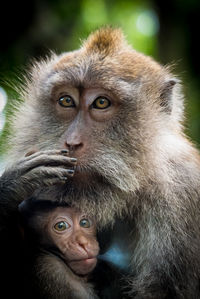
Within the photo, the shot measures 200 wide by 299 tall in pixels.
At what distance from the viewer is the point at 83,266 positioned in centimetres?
398

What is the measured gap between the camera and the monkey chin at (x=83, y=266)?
3986 mm

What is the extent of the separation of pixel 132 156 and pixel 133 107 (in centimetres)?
41

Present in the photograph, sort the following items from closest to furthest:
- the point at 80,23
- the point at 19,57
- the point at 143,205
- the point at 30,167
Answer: the point at 30,167
the point at 143,205
the point at 19,57
the point at 80,23

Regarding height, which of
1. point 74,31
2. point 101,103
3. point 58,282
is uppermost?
point 74,31

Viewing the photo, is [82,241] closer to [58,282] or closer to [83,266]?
[83,266]

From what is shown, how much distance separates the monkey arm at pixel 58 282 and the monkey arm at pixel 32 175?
1.65 feet

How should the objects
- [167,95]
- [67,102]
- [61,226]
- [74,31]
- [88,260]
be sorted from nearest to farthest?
[88,260] < [61,226] < [67,102] < [167,95] < [74,31]

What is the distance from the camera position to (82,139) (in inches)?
160

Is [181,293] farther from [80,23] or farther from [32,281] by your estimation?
[80,23]

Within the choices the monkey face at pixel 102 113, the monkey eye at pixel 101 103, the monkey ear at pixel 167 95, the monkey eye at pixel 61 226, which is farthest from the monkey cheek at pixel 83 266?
the monkey ear at pixel 167 95

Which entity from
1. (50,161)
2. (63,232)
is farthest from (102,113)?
(63,232)

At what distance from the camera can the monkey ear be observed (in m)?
4.68

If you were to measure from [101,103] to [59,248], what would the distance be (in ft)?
3.77

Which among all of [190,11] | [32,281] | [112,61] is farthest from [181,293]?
[190,11]
